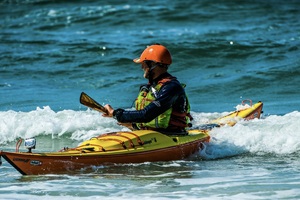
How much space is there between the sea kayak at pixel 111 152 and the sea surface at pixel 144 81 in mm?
102

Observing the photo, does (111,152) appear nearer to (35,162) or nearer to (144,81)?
(35,162)

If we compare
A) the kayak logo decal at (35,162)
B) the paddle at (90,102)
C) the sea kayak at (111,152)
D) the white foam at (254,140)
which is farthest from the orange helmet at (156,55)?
the kayak logo decal at (35,162)

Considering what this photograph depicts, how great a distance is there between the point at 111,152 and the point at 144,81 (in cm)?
775

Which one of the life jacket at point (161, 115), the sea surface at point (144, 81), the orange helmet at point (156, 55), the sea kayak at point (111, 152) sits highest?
the orange helmet at point (156, 55)

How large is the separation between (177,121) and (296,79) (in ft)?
23.5

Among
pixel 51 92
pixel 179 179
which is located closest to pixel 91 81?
pixel 51 92

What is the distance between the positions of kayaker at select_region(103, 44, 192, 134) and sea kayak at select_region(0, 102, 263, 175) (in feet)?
0.52

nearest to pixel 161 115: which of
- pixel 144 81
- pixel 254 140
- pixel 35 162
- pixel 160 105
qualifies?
pixel 160 105

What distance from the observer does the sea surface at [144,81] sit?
7.15 meters

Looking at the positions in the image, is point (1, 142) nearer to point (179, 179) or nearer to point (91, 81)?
point (179, 179)

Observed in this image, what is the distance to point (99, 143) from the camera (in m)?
7.77

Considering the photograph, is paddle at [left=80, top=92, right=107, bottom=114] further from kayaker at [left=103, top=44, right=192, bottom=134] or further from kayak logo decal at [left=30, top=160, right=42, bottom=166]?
kayak logo decal at [left=30, top=160, right=42, bottom=166]

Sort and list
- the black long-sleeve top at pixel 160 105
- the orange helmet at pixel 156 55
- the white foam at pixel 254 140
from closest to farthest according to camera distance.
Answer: the black long-sleeve top at pixel 160 105 < the orange helmet at pixel 156 55 < the white foam at pixel 254 140

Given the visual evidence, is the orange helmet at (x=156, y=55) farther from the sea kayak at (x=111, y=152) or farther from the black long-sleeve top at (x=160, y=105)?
the sea kayak at (x=111, y=152)
